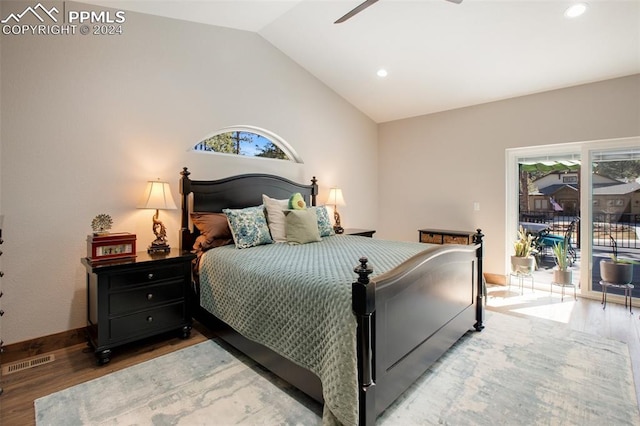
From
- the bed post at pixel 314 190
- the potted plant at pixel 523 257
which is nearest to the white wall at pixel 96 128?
the bed post at pixel 314 190

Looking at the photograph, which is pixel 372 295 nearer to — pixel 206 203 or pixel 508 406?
pixel 508 406

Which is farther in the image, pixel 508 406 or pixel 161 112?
pixel 161 112

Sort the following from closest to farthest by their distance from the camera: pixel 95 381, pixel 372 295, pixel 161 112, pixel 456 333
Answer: pixel 372 295, pixel 95 381, pixel 456 333, pixel 161 112

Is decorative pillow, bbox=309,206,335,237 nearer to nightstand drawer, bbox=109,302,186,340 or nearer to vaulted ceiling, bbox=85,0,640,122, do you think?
nightstand drawer, bbox=109,302,186,340

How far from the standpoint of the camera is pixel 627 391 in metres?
1.94

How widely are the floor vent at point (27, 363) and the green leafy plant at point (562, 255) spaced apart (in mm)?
5184

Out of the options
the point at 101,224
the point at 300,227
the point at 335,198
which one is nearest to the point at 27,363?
the point at 101,224

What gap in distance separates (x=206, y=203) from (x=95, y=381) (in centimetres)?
175

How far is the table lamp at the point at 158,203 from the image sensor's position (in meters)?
2.79

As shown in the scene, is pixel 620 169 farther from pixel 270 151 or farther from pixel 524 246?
pixel 270 151

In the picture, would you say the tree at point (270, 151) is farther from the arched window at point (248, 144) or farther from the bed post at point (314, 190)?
the bed post at point (314, 190)

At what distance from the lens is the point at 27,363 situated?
7.61ft

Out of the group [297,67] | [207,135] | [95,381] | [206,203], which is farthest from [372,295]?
[297,67]

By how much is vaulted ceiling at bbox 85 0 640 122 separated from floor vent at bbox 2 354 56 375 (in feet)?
9.51
